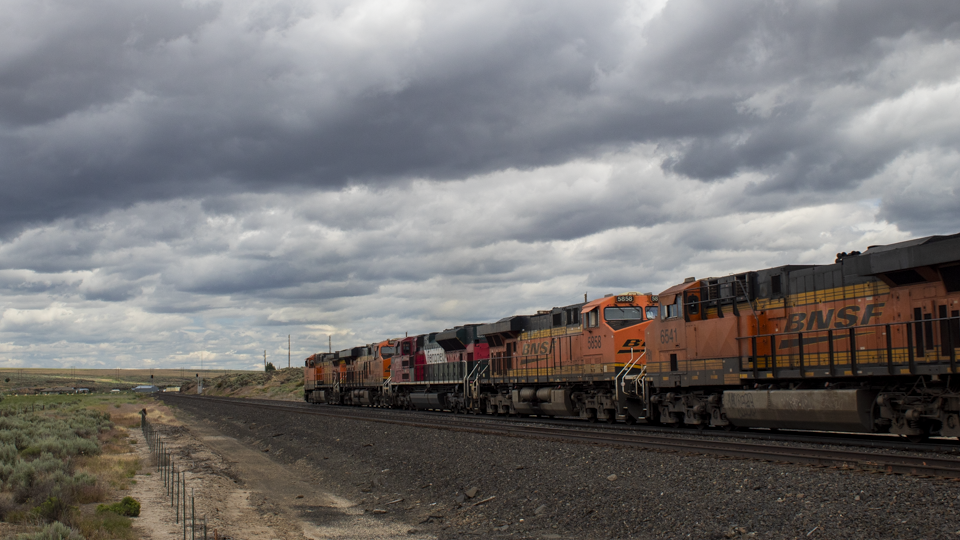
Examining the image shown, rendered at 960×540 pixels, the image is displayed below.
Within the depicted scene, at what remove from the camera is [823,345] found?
52.9 ft

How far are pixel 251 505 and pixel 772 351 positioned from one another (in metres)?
12.3

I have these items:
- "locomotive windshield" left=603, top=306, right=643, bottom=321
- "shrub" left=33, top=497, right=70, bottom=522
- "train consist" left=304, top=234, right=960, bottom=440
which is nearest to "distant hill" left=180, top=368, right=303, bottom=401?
"train consist" left=304, top=234, right=960, bottom=440

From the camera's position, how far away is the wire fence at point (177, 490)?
39.6 ft

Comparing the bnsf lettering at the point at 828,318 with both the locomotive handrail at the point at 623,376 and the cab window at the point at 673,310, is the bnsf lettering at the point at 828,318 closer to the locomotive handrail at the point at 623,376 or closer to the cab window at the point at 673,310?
the cab window at the point at 673,310

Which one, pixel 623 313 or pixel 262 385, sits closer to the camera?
pixel 623 313

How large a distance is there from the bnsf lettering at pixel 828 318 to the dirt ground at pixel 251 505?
1037cm

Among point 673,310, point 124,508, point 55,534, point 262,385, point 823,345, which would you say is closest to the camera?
point 55,534

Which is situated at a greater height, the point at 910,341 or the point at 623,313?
the point at 623,313

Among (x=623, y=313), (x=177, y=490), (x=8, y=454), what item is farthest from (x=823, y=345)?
(x=8, y=454)

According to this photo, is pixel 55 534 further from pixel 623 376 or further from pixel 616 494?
pixel 623 376

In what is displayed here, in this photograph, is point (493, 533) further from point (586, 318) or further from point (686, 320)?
point (586, 318)

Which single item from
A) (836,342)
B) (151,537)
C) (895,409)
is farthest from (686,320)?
(151,537)

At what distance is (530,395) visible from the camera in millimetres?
28047

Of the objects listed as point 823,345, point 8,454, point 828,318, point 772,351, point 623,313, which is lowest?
point 8,454
